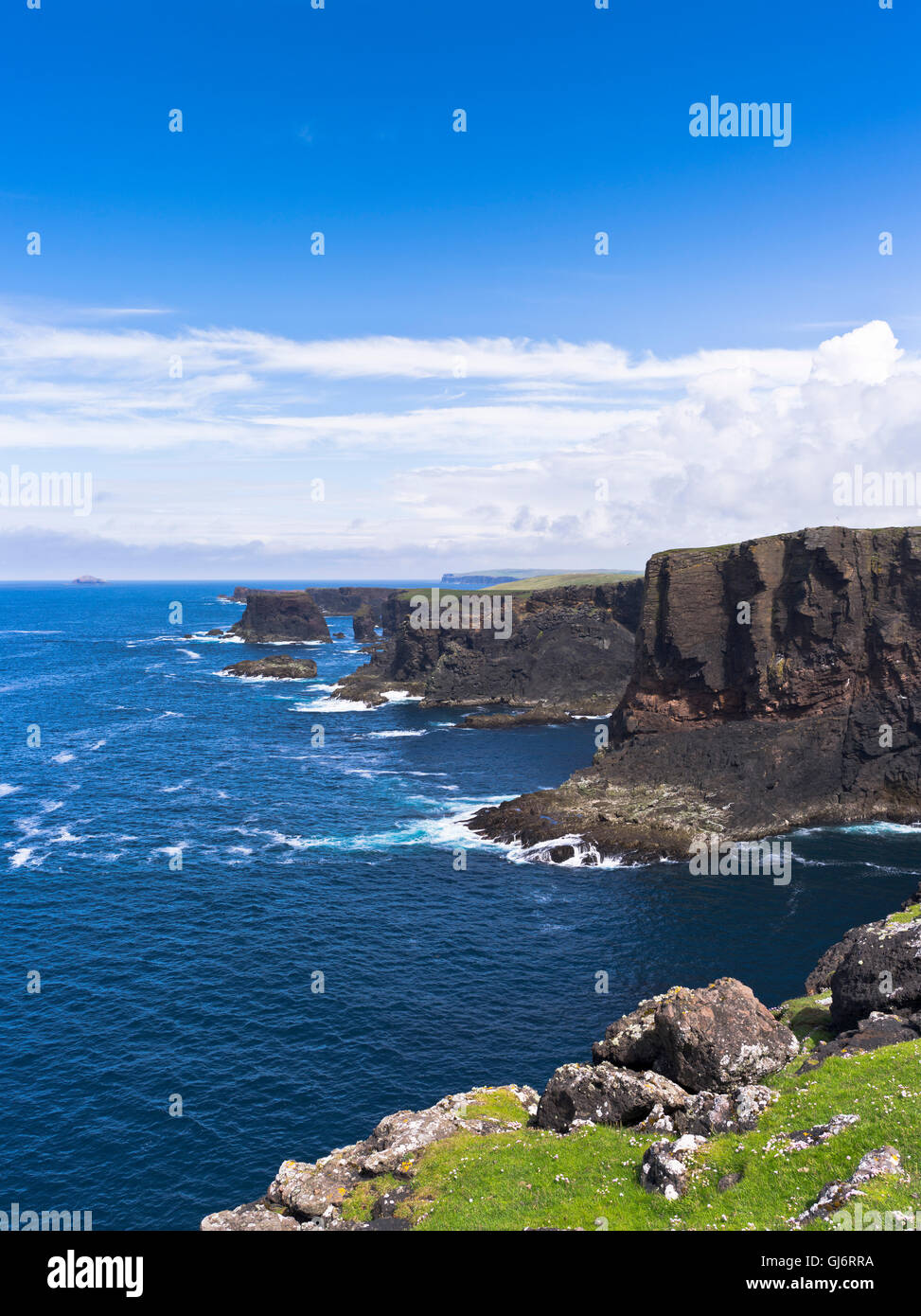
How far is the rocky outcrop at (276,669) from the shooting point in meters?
172

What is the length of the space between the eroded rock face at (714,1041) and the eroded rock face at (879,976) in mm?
3542

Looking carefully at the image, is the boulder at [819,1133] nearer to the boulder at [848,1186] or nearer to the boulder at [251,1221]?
the boulder at [848,1186]

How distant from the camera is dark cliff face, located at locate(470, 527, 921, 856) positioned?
77.0 metres

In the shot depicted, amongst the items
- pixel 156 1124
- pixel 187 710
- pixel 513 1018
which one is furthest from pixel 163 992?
pixel 187 710

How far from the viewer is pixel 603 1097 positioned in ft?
84.3

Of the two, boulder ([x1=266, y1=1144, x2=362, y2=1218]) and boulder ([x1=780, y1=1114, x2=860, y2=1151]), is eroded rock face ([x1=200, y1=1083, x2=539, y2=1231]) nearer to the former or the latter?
boulder ([x1=266, y1=1144, x2=362, y2=1218])

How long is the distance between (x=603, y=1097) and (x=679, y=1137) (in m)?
3.67

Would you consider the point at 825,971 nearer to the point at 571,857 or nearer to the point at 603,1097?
the point at 603,1097

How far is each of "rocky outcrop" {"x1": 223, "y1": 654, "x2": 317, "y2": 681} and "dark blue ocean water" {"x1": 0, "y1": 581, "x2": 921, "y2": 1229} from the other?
240 ft

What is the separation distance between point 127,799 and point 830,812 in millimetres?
72078

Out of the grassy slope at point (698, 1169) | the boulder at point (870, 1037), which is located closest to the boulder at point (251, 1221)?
the grassy slope at point (698, 1169)

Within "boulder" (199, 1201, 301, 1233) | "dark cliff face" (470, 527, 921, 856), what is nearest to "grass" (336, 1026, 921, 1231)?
"boulder" (199, 1201, 301, 1233)

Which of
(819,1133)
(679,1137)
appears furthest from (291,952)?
(819,1133)
